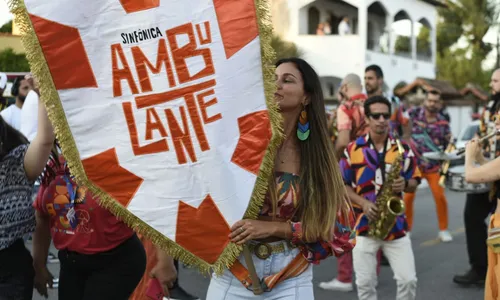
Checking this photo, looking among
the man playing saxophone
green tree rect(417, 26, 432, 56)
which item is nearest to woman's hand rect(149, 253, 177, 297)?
the man playing saxophone

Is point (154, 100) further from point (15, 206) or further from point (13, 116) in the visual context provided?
point (13, 116)

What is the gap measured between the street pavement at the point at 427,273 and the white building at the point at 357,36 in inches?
766

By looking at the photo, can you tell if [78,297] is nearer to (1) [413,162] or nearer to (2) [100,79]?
(2) [100,79]

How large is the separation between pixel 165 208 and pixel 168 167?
0.53 ft

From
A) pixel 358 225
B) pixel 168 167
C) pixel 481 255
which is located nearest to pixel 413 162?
pixel 358 225

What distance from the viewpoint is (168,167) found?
10.1 feet

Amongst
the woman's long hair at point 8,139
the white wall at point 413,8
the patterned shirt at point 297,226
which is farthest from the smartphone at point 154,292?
the white wall at point 413,8

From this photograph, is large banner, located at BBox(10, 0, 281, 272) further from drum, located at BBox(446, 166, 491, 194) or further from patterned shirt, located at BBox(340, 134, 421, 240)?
drum, located at BBox(446, 166, 491, 194)

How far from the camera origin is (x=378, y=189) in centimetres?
616

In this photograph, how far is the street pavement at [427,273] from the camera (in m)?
7.27

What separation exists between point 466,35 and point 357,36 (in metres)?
31.0

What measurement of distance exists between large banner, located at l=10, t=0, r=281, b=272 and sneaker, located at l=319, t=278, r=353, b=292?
4.48m

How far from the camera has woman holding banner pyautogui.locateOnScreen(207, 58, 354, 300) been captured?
3348 mm

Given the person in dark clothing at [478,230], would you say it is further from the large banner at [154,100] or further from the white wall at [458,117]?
the white wall at [458,117]
